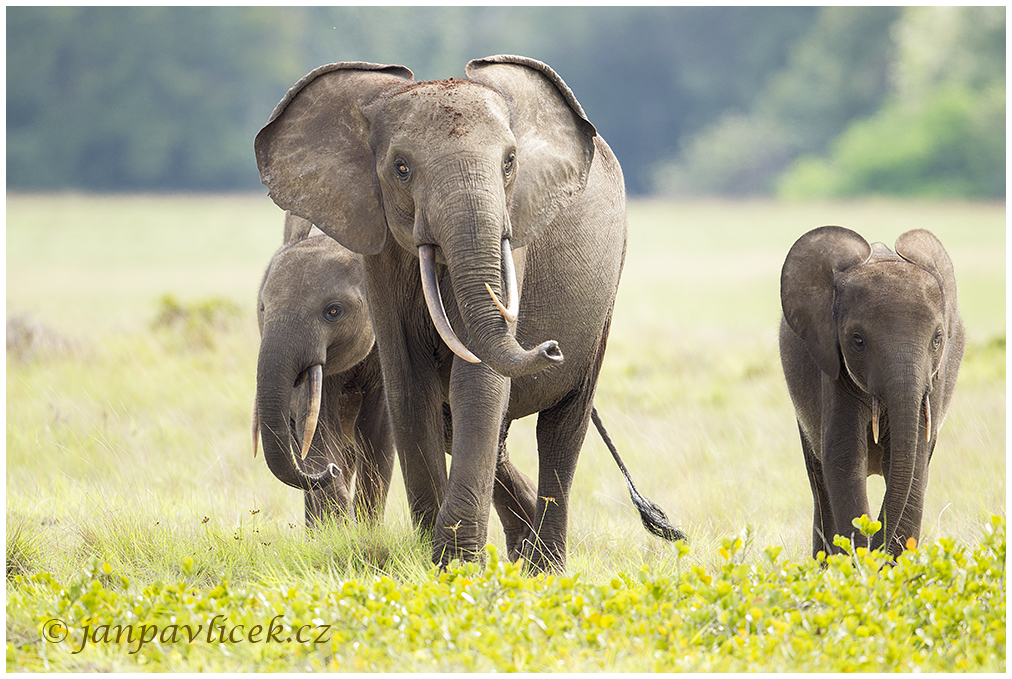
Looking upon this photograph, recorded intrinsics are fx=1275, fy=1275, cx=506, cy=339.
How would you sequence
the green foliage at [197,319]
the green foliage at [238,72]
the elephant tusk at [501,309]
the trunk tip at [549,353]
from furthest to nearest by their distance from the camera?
the green foliage at [238,72]
the green foliage at [197,319]
the elephant tusk at [501,309]
the trunk tip at [549,353]

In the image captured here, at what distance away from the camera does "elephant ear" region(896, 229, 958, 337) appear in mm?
5535

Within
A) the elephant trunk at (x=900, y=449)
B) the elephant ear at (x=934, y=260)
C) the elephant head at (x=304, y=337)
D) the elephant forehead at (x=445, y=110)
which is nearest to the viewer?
the elephant forehead at (x=445, y=110)

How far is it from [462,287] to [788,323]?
6.87 ft

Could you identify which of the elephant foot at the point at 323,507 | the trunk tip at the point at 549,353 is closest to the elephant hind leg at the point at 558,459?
the elephant foot at the point at 323,507

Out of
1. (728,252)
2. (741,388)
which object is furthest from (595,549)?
(728,252)

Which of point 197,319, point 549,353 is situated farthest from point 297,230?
point 197,319

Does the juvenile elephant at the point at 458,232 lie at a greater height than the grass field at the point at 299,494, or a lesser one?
greater

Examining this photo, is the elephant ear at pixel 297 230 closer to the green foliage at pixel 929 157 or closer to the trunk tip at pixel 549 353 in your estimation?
the trunk tip at pixel 549 353

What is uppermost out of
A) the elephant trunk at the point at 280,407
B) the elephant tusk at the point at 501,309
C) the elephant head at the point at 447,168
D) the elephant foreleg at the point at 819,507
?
the elephant head at the point at 447,168

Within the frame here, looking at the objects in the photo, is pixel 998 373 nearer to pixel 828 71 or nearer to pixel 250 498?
pixel 250 498

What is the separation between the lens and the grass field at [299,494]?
14.8 feet

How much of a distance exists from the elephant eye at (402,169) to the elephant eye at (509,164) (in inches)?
13.8

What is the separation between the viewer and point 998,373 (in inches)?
487

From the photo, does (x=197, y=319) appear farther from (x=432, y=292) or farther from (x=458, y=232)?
(x=458, y=232)
